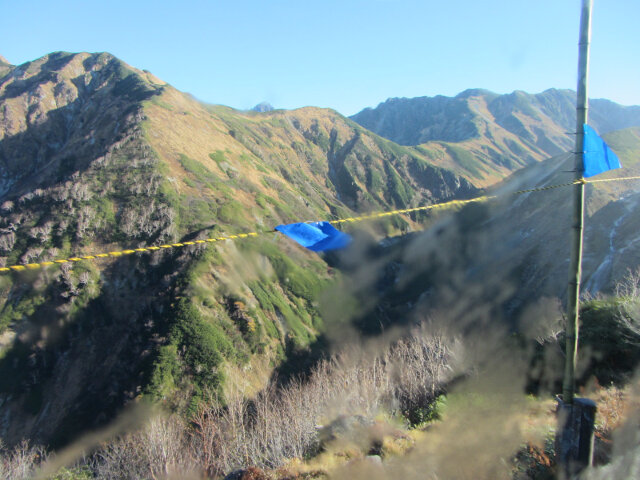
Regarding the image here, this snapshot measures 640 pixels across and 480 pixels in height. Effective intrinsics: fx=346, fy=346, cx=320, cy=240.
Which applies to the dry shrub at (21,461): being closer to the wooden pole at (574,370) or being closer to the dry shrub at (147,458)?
the dry shrub at (147,458)

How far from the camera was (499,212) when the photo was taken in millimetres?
83438

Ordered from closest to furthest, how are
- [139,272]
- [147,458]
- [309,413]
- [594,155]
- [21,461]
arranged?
1. [594,155]
2. [309,413]
3. [147,458]
4. [21,461]
5. [139,272]

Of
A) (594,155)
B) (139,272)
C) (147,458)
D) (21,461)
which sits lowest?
(21,461)

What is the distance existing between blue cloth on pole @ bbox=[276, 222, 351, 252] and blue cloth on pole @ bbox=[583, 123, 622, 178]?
6262mm

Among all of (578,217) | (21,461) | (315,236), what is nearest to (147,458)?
(21,461)

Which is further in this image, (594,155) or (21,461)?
(21,461)

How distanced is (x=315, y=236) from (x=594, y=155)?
7.39 metres

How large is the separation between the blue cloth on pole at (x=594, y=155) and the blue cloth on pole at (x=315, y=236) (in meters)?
6.26

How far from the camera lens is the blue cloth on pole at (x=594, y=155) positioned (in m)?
7.70

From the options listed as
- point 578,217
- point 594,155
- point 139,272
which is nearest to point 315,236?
point 578,217

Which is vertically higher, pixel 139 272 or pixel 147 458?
pixel 139 272

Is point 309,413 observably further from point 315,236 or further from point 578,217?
point 578,217

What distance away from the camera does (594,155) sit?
8.04 meters

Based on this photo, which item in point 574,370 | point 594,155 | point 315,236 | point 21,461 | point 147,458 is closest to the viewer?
point 574,370
